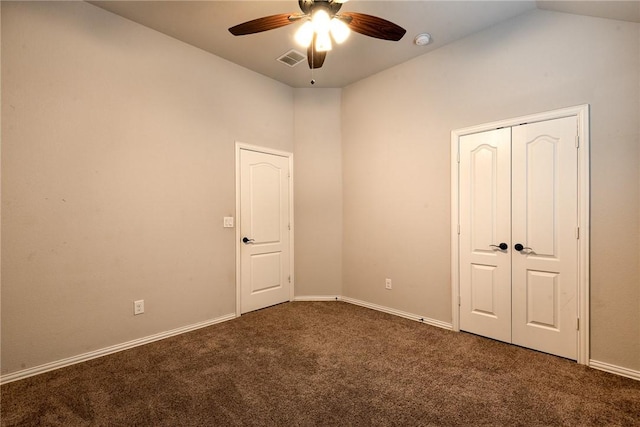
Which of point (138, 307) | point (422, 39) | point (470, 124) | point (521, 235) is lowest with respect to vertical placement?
point (138, 307)

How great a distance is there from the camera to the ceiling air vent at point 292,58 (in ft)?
11.3

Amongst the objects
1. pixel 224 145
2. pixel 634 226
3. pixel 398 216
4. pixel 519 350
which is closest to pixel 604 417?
pixel 519 350

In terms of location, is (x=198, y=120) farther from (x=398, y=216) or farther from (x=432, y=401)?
(x=432, y=401)

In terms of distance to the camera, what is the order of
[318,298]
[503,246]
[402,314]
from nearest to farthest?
[503,246] < [402,314] < [318,298]

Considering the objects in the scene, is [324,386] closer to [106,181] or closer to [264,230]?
[264,230]

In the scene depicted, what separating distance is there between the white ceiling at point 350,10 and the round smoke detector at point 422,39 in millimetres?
50

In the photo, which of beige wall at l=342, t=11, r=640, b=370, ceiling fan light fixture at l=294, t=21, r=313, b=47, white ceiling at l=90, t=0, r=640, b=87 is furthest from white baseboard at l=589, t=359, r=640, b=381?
ceiling fan light fixture at l=294, t=21, r=313, b=47

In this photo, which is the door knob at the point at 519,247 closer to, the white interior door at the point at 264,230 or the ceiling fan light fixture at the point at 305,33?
the ceiling fan light fixture at the point at 305,33

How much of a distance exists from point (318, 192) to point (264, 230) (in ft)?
3.15

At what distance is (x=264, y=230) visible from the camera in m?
4.01

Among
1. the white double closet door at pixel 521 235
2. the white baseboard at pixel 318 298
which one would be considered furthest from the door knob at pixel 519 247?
the white baseboard at pixel 318 298

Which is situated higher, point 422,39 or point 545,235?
point 422,39

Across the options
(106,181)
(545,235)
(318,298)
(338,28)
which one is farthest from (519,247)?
(106,181)

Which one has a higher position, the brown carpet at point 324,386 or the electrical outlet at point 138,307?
the electrical outlet at point 138,307
